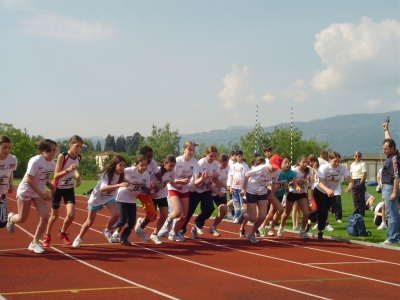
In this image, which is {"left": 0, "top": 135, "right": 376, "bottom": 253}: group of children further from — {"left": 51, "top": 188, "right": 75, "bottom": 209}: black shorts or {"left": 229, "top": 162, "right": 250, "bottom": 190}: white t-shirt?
{"left": 229, "top": 162, "right": 250, "bottom": 190}: white t-shirt

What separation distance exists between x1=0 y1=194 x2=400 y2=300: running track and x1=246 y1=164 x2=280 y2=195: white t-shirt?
1078 millimetres

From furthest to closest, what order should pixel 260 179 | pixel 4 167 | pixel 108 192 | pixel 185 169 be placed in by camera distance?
1. pixel 260 179
2. pixel 185 169
3. pixel 108 192
4. pixel 4 167

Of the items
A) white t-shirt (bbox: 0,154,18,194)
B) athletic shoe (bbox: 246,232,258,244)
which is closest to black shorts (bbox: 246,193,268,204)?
athletic shoe (bbox: 246,232,258,244)

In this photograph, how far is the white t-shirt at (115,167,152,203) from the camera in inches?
452

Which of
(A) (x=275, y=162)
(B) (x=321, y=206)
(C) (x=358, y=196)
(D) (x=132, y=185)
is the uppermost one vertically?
(A) (x=275, y=162)

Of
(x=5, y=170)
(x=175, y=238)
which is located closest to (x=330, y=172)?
(x=175, y=238)

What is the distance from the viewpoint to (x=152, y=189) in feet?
39.2

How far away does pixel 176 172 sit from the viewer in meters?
12.3

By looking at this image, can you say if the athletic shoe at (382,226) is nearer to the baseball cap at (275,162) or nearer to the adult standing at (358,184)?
the adult standing at (358,184)

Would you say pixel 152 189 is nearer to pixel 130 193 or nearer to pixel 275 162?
pixel 130 193

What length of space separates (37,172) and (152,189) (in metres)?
2.51

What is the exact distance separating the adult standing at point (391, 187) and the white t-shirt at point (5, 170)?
7.14m

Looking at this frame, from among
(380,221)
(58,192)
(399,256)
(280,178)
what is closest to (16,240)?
(58,192)

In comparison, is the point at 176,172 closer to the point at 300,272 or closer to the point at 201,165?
the point at 201,165
